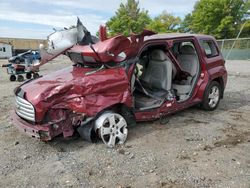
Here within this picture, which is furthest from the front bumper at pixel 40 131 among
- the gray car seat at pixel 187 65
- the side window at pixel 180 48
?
the side window at pixel 180 48

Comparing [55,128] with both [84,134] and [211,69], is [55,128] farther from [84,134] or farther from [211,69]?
[211,69]

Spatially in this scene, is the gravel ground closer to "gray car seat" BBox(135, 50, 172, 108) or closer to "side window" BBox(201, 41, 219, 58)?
"gray car seat" BBox(135, 50, 172, 108)

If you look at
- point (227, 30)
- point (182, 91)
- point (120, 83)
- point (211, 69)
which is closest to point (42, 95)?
point (120, 83)

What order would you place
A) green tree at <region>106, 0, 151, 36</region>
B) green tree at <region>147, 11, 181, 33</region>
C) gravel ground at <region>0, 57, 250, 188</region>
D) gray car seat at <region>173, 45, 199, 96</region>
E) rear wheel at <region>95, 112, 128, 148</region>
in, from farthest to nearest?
green tree at <region>147, 11, 181, 33</region>
green tree at <region>106, 0, 151, 36</region>
gray car seat at <region>173, 45, 199, 96</region>
rear wheel at <region>95, 112, 128, 148</region>
gravel ground at <region>0, 57, 250, 188</region>

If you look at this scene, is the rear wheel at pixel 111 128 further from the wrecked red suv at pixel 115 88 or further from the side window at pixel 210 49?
the side window at pixel 210 49

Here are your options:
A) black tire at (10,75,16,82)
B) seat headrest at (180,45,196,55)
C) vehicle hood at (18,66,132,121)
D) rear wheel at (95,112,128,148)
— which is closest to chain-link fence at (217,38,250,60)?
black tire at (10,75,16,82)

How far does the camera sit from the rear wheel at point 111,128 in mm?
4457

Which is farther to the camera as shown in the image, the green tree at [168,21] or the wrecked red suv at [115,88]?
the green tree at [168,21]

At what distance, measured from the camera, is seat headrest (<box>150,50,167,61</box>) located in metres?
5.73

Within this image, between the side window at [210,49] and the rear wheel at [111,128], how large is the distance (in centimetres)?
297

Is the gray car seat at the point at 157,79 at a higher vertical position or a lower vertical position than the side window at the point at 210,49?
lower

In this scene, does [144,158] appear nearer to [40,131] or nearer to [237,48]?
[40,131]

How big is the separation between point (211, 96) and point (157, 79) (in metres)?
1.49

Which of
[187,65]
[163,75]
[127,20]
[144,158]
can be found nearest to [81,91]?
[144,158]
